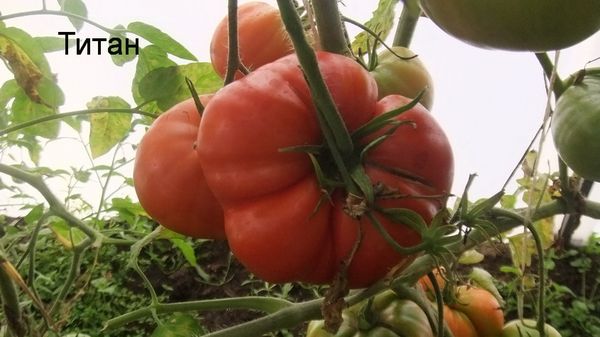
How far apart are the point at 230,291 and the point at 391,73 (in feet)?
3.17

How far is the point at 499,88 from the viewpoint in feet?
4.18

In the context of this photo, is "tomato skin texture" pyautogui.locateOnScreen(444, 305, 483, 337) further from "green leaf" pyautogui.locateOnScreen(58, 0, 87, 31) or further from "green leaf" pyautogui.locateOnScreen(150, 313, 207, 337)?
"green leaf" pyautogui.locateOnScreen(58, 0, 87, 31)

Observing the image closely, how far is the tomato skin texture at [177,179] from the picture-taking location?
1.37 feet

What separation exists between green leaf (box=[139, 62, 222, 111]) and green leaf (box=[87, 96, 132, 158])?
0.35ft

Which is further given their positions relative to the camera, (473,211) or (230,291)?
(230,291)

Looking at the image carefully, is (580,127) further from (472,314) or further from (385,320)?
(472,314)

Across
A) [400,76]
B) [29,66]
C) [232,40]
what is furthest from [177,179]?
[29,66]

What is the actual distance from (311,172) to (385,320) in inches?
10.4

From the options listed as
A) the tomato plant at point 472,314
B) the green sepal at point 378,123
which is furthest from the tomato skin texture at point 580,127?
the tomato plant at point 472,314

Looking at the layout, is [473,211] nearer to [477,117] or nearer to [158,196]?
[158,196]

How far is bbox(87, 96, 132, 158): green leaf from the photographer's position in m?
0.69

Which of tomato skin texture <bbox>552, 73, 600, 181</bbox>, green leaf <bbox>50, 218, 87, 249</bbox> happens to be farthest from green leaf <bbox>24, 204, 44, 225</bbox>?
tomato skin texture <bbox>552, 73, 600, 181</bbox>

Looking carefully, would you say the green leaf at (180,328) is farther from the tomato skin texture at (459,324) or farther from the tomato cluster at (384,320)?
the tomato skin texture at (459,324)

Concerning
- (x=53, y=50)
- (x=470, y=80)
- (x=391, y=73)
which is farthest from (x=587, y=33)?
(x=470, y=80)
